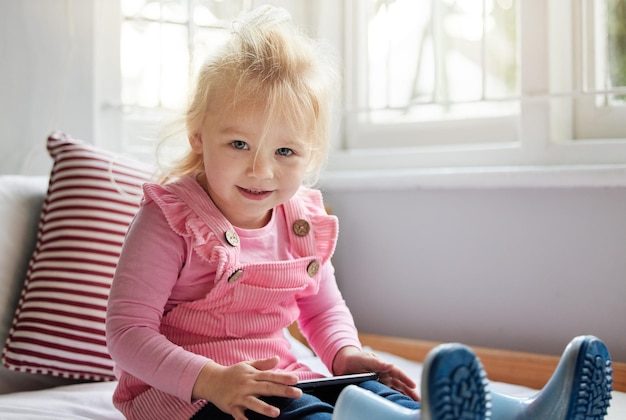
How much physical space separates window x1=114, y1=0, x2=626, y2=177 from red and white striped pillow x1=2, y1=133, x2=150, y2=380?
0.38 m

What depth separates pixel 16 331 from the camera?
133 centimetres

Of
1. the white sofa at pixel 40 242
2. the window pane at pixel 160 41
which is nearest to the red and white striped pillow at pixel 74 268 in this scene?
the white sofa at pixel 40 242

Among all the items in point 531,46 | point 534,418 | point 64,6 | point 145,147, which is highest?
point 64,6

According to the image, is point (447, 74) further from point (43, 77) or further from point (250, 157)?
point (250, 157)

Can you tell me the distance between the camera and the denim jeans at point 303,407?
0.90 meters

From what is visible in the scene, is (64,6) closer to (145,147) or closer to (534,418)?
(145,147)

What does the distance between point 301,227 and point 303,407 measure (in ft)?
1.07

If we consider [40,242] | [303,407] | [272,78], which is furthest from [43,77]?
[303,407]

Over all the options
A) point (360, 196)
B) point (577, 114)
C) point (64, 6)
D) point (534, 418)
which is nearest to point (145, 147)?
point (64, 6)

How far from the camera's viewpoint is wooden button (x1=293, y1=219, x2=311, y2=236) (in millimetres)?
1166

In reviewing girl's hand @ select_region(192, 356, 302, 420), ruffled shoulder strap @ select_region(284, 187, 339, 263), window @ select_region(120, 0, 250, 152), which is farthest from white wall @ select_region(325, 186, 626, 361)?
girl's hand @ select_region(192, 356, 302, 420)

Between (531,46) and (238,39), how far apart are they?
0.79 meters

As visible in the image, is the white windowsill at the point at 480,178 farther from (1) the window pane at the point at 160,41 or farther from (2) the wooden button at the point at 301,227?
(2) the wooden button at the point at 301,227

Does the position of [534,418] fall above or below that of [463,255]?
below
